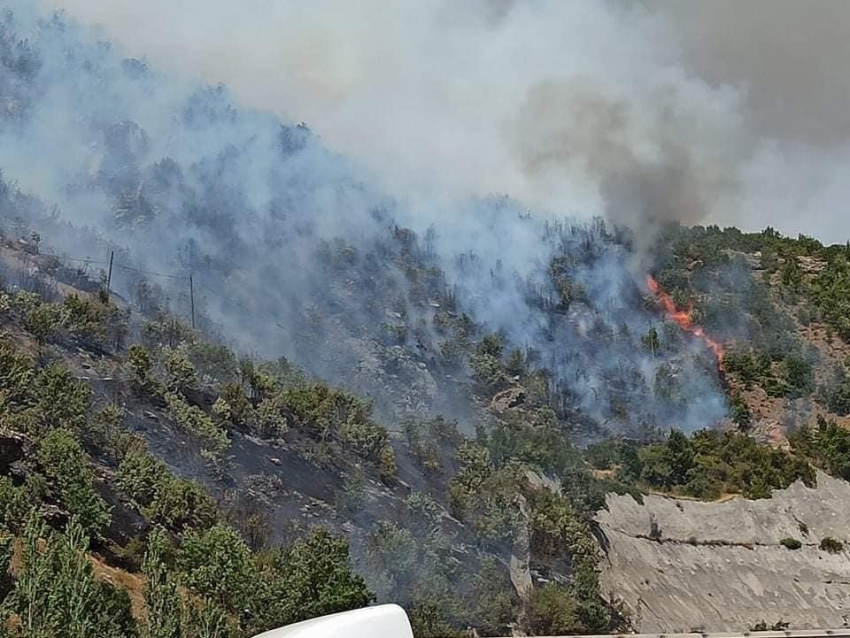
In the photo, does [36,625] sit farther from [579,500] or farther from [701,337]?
[701,337]

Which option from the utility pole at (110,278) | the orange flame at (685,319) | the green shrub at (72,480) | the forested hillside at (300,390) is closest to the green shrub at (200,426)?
the forested hillside at (300,390)

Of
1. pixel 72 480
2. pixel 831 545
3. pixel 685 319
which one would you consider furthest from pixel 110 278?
pixel 685 319

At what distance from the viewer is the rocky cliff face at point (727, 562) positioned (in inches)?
1098

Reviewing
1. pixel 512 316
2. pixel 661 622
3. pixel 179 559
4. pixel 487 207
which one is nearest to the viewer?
pixel 179 559

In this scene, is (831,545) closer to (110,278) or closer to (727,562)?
(727,562)

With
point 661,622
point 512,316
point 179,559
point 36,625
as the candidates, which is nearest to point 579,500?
point 661,622

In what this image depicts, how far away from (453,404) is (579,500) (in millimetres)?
Answer: 5259

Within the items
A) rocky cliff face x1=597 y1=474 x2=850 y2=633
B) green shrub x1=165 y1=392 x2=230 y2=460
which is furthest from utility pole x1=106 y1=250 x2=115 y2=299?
rocky cliff face x1=597 y1=474 x2=850 y2=633

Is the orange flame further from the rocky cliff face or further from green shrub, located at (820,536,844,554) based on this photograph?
green shrub, located at (820,536,844,554)

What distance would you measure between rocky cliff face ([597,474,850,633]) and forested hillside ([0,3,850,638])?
1.09m

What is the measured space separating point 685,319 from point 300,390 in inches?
1028

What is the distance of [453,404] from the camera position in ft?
108

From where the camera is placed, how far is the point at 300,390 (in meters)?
27.8

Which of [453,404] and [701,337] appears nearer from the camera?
[453,404]
